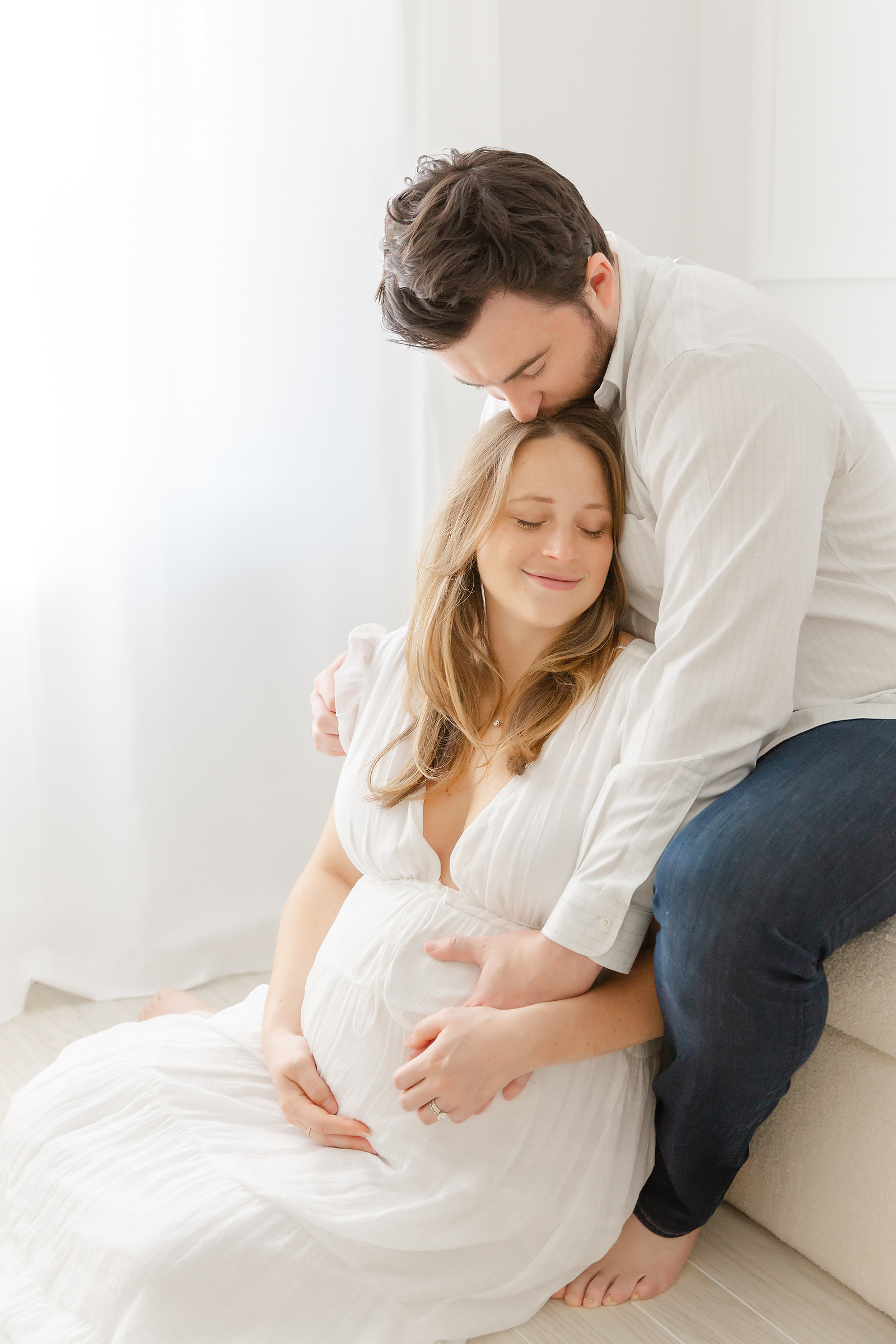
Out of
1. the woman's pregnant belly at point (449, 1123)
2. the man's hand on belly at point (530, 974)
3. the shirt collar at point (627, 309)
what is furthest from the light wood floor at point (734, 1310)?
the shirt collar at point (627, 309)

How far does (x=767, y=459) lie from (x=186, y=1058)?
1.01m

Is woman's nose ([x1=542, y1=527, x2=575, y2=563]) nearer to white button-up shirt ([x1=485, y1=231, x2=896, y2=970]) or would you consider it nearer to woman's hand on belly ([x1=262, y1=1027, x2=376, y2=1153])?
white button-up shirt ([x1=485, y1=231, x2=896, y2=970])

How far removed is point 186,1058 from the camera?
153 cm

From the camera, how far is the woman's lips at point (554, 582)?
4.79 ft

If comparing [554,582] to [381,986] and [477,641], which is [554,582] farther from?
[381,986]

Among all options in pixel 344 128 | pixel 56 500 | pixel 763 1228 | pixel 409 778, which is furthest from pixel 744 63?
pixel 763 1228

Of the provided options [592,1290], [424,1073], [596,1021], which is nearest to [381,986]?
[424,1073]

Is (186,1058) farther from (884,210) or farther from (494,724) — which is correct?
(884,210)

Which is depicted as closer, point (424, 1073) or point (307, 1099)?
point (424, 1073)

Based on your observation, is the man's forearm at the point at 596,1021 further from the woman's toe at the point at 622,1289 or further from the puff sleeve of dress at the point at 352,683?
the puff sleeve of dress at the point at 352,683

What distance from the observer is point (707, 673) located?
1.30 m

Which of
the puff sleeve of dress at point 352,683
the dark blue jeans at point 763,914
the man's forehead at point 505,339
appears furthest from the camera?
the puff sleeve of dress at point 352,683

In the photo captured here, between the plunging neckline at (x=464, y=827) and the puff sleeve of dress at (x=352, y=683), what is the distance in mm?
190

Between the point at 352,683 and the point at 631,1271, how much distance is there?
0.80 m
